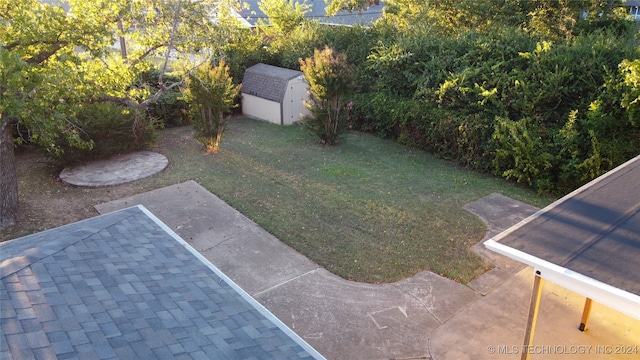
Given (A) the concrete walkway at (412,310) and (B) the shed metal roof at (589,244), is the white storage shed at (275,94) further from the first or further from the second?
(B) the shed metal roof at (589,244)

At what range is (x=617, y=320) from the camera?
546 cm

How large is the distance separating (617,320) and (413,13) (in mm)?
12651

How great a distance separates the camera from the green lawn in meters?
6.88

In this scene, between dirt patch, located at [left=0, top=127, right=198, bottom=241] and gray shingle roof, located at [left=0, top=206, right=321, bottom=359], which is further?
dirt patch, located at [left=0, top=127, right=198, bottom=241]

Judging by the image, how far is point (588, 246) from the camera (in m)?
3.49

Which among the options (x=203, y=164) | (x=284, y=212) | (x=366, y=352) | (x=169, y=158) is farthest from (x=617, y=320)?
(x=169, y=158)

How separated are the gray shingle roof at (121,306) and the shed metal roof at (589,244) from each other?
1.81 metres

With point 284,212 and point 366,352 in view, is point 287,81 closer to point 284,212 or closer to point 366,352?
point 284,212

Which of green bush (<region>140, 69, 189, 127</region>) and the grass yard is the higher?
green bush (<region>140, 69, 189, 127</region>)

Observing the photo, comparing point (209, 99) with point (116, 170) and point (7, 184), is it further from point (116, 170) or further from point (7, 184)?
point (7, 184)

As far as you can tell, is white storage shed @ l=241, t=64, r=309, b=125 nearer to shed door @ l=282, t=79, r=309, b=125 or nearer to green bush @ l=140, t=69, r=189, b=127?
shed door @ l=282, t=79, r=309, b=125

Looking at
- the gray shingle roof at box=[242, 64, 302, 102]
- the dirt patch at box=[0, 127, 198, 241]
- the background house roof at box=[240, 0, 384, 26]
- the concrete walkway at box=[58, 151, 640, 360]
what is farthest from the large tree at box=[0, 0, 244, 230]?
the background house roof at box=[240, 0, 384, 26]

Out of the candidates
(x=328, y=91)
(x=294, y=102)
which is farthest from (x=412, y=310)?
(x=294, y=102)

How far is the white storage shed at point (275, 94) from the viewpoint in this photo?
13.6 meters
